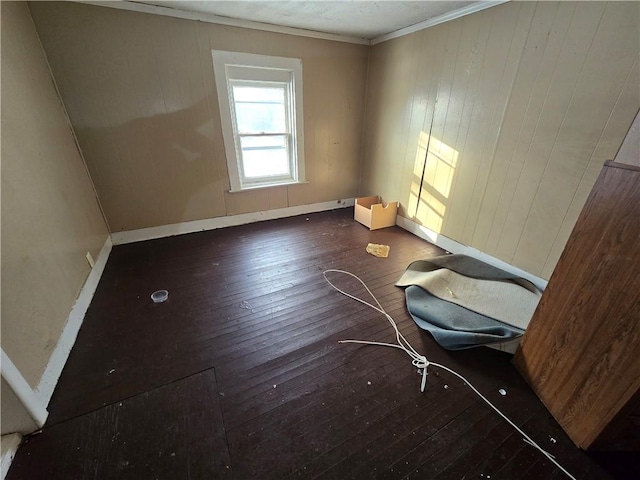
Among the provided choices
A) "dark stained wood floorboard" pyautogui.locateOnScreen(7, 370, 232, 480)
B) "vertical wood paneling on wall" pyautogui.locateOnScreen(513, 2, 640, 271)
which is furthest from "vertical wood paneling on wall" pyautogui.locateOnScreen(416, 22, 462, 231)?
"dark stained wood floorboard" pyautogui.locateOnScreen(7, 370, 232, 480)

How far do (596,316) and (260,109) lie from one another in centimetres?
345

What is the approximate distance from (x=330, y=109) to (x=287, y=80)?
660 mm

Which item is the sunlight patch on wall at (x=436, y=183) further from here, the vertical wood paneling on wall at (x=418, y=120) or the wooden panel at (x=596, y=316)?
the wooden panel at (x=596, y=316)

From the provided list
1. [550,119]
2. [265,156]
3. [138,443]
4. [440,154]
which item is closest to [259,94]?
[265,156]

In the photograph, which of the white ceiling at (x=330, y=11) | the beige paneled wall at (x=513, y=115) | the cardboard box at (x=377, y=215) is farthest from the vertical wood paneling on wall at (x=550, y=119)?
the cardboard box at (x=377, y=215)

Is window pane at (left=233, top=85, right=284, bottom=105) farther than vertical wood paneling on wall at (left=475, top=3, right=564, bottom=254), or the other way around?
window pane at (left=233, top=85, right=284, bottom=105)

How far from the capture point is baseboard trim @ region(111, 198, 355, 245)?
3.03 m

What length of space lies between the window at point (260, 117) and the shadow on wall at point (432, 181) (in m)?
1.52

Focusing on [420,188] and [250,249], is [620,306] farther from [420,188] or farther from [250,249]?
[250,249]

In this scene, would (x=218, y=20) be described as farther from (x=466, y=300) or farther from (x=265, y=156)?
(x=466, y=300)

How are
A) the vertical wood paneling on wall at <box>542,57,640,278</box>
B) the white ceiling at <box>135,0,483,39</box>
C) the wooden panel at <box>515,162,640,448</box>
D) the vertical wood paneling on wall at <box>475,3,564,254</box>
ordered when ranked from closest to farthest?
1. the wooden panel at <box>515,162,640,448</box>
2. the vertical wood paneling on wall at <box>542,57,640,278</box>
3. the vertical wood paneling on wall at <box>475,3,564,254</box>
4. the white ceiling at <box>135,0,483,39</box>

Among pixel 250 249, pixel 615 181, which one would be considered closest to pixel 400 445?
pixel 615 181

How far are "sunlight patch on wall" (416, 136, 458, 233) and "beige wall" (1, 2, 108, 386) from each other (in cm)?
332

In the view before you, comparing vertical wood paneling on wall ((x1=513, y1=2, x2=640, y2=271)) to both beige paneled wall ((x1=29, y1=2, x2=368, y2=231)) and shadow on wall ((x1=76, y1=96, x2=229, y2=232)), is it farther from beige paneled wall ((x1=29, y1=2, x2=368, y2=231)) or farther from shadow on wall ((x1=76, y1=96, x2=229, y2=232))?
shadow on wall ((x1=76, y1=96, x2=229, y2=232))
